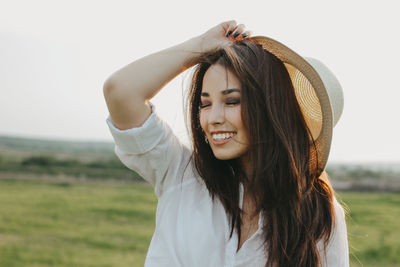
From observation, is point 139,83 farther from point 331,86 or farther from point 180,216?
point 331,86

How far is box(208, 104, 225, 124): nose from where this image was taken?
1.73m

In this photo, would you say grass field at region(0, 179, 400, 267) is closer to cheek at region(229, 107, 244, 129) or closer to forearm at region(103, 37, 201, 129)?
cheek at region(229, 107, 244, 129)

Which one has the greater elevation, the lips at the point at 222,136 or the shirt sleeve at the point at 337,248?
the lips at the point at 222,136

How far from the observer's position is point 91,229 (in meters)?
8.62

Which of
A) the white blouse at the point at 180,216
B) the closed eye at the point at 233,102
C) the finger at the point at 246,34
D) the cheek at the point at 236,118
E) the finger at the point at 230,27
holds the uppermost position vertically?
the finger at the point at 230,27

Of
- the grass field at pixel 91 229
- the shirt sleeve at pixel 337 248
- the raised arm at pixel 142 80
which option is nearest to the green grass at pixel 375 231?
the grass field at pixel 91 229

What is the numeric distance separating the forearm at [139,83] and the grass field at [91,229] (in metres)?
2.91

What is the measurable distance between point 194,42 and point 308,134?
0.62 meters

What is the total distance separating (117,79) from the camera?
1.62 metres

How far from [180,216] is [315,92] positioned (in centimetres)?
76

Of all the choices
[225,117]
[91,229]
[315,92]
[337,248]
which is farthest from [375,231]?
[225,117]

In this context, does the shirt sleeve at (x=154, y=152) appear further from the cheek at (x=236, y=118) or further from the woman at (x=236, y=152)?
the cheek at (x=236, y=118)

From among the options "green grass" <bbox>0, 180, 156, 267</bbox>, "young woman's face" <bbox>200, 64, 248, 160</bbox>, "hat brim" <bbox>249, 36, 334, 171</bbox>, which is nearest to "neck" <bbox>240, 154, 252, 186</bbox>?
"young woman's face" <bbox>200, 64, 248, 160</bbox>

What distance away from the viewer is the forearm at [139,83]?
1616mm
